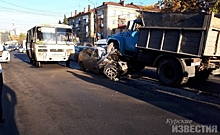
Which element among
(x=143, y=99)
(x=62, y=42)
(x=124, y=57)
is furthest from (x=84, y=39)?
(x=143, y=99)

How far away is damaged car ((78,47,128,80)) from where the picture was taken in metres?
8.22

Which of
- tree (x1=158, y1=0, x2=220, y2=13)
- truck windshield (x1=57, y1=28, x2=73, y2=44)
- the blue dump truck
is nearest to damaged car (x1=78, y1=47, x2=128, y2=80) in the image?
the blue dump truck

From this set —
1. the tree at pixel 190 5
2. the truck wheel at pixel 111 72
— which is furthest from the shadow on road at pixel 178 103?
the tree at pixel 190 5

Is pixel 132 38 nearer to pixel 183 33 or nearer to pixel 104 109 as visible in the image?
pixel 183 33

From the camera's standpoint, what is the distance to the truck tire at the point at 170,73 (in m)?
6.49

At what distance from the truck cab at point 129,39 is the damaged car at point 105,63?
1.32 ft

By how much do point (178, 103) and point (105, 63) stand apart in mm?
4366

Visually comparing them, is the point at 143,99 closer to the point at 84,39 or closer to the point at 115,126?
the point at 115,126

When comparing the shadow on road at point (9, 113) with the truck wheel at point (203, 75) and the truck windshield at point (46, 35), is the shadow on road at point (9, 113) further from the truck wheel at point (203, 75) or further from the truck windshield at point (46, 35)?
the truck wheel at point (203, 75)

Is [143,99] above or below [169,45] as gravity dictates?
below

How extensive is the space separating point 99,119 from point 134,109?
1.01 meters

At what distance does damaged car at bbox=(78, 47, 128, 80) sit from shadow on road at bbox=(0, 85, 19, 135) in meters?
3.92

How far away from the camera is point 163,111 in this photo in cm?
435

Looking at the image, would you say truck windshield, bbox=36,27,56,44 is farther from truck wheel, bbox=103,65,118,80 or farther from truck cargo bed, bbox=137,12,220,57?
truck cargo bed, bbox=137,12,220,57
